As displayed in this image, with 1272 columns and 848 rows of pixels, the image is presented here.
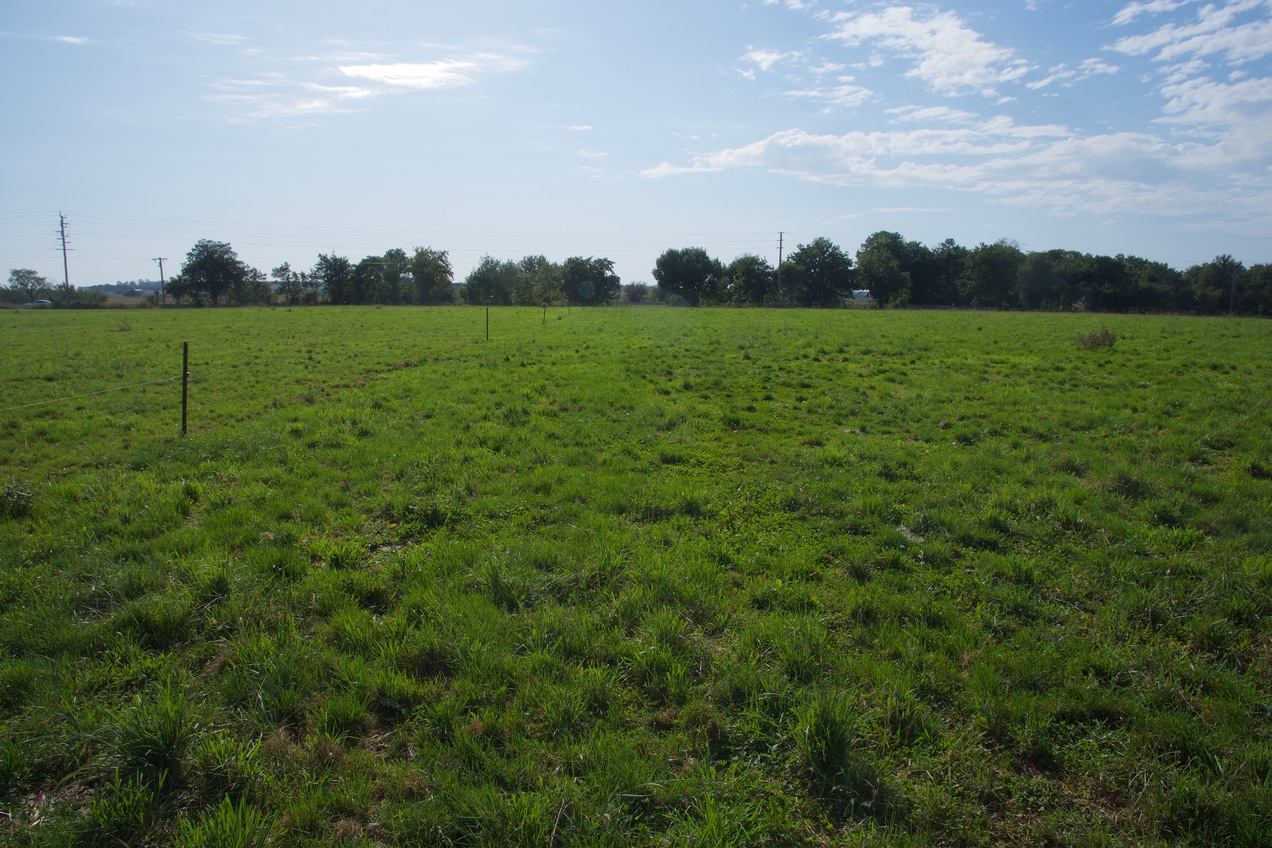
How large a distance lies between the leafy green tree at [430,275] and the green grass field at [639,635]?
8895 centimetres

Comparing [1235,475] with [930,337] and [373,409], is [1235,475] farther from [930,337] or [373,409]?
[930,337]

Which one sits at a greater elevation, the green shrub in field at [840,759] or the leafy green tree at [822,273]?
the leafy green tree at [822,273]

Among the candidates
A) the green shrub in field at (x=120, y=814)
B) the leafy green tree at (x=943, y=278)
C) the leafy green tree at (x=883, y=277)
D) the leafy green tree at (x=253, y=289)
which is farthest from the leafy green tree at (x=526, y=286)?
the green shrub in field at (x=120, y=814)

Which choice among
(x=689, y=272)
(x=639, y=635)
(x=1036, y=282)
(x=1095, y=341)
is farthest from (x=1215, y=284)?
(x=639, y=635)

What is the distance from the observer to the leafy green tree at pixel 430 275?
94.8 metres

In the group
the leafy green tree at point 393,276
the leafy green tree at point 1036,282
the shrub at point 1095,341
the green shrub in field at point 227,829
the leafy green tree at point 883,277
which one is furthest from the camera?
the leafy green tree at point 393,276

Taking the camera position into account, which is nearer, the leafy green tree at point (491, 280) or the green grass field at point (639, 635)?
the green grass field at point (639, 635)

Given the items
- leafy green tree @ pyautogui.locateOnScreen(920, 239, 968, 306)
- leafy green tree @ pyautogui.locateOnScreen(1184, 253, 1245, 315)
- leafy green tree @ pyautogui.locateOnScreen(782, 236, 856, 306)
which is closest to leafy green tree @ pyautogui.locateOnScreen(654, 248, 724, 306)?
leafy green tree @ pyautogui.locateOnScreen(782, 236, 856, 306)

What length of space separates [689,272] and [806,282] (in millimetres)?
17737

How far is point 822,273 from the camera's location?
86.7 metres

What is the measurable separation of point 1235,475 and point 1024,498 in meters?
3.18

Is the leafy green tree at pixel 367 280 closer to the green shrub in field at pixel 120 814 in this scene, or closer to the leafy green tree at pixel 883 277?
the leafy green tree at pixel 883 277

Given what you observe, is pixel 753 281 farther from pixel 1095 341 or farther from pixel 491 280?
pixel 1095 341

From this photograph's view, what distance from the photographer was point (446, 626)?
15.0ft
